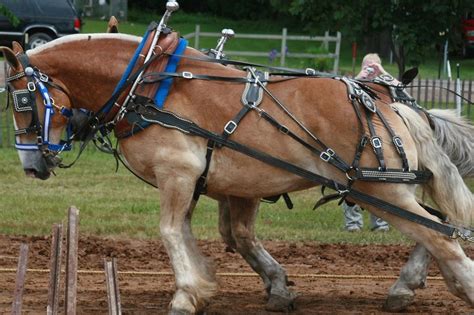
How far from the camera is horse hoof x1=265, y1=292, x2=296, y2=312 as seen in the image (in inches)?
316

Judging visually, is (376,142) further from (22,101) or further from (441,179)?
(22,101)

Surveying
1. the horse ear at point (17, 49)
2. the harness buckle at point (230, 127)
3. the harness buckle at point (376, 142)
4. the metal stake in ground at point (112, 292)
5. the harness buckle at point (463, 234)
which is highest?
the horse ear at point (17, 49)

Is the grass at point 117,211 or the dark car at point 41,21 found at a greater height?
the dark car at point 41,21

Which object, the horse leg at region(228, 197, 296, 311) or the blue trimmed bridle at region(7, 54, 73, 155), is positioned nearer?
the blue trimmed bridle at region(7, 54, 73, 155)

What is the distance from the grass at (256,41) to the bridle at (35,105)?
1589 centimetres

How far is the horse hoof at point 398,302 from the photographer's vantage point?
7.92m

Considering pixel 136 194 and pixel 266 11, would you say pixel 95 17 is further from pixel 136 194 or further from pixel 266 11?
pixel 136 194

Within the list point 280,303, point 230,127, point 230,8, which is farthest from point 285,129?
point 230,8

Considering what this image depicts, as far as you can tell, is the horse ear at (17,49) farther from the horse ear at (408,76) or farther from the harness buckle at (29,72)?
the horse ear at (408,76)

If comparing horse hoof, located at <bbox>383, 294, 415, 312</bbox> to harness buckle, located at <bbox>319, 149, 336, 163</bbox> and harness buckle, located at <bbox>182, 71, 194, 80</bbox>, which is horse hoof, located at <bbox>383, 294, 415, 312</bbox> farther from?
harness buckle, located at <bbox>182, 71, 194, 80</bbox>

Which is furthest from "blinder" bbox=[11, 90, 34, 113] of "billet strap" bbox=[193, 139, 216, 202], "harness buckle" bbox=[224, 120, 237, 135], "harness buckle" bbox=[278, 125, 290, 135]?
"harness buckle" bbox=[278, 125, 290, 135]

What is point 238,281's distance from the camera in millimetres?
9125

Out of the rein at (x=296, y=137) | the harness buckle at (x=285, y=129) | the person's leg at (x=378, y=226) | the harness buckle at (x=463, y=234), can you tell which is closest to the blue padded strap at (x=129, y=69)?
the rein at (x=296, y=137)

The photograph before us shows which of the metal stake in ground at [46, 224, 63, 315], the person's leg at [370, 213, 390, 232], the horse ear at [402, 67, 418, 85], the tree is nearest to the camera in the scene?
the metal stake in ground at [46, 224, 63, 315]
